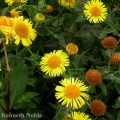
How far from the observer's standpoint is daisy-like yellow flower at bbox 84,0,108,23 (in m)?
1.74

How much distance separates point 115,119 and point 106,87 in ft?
0.45

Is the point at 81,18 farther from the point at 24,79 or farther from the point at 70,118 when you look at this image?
the point at 70,118

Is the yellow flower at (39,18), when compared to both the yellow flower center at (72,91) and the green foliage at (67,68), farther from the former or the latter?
the yellow flower center at (72,91)

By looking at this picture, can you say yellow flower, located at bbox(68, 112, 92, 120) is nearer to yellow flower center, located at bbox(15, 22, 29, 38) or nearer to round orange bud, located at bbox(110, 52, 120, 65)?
round orange bud, located at bbox(110, 52, 120, 65)

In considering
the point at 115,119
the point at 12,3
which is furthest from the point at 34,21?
the point at 115,119

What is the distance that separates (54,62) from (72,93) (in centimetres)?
25

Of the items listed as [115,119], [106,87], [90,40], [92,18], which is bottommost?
[115,119]

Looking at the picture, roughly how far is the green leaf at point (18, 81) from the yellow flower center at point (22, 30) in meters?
0.26

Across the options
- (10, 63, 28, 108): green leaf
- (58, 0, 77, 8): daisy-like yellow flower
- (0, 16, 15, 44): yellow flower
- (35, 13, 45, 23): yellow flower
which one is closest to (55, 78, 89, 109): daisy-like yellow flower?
(10, 63, 28, 108): green leaf

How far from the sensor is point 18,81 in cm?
133

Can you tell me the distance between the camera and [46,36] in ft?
5.94

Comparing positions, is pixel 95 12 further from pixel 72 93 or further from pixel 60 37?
pixel 72 93

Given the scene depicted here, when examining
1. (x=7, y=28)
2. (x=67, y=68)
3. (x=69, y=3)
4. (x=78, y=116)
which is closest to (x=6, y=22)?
(x=7, y=28)

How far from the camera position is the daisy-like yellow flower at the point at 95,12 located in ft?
5.72
